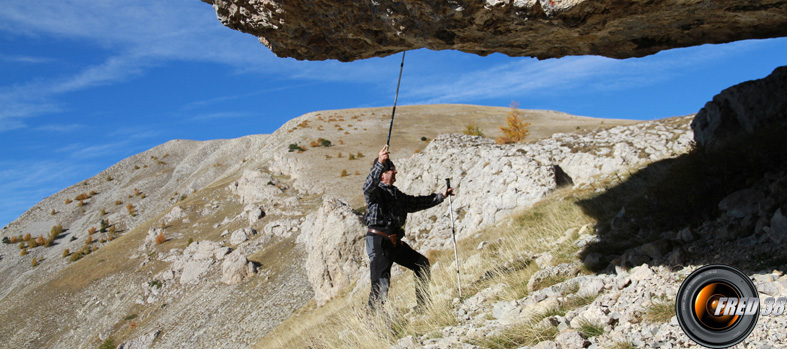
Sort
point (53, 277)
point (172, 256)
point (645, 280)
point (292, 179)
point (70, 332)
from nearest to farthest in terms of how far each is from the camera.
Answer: point (645, 280), point (70, 332), point (172, 256), point (53, 277), point (292, 179)

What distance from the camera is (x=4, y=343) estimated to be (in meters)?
34.5

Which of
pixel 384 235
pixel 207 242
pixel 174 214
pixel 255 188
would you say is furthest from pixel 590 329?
pixel 174 214

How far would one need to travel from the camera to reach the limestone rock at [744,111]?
858 centimetres

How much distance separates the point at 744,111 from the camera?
9469mm

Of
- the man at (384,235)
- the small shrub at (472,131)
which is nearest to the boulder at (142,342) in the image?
the man at (384,235)

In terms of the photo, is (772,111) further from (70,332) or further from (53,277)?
(53,277)

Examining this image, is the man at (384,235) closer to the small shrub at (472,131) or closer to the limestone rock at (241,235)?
the limestone rock at (241,235)

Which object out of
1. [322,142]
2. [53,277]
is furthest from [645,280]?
[322,142]

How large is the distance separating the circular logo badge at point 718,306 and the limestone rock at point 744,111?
4.96 meters

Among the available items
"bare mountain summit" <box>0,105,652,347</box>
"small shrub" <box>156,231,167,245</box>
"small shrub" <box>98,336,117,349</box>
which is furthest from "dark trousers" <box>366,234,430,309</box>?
"small shrub" <box>156,231,167,245</box>

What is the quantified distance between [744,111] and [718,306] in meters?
7.28

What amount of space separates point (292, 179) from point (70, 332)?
22.3 m

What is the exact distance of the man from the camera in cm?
742

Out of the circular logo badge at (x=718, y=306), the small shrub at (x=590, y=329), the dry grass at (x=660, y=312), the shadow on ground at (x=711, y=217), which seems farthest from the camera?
the shadow on ground at (x=711, y=217)
